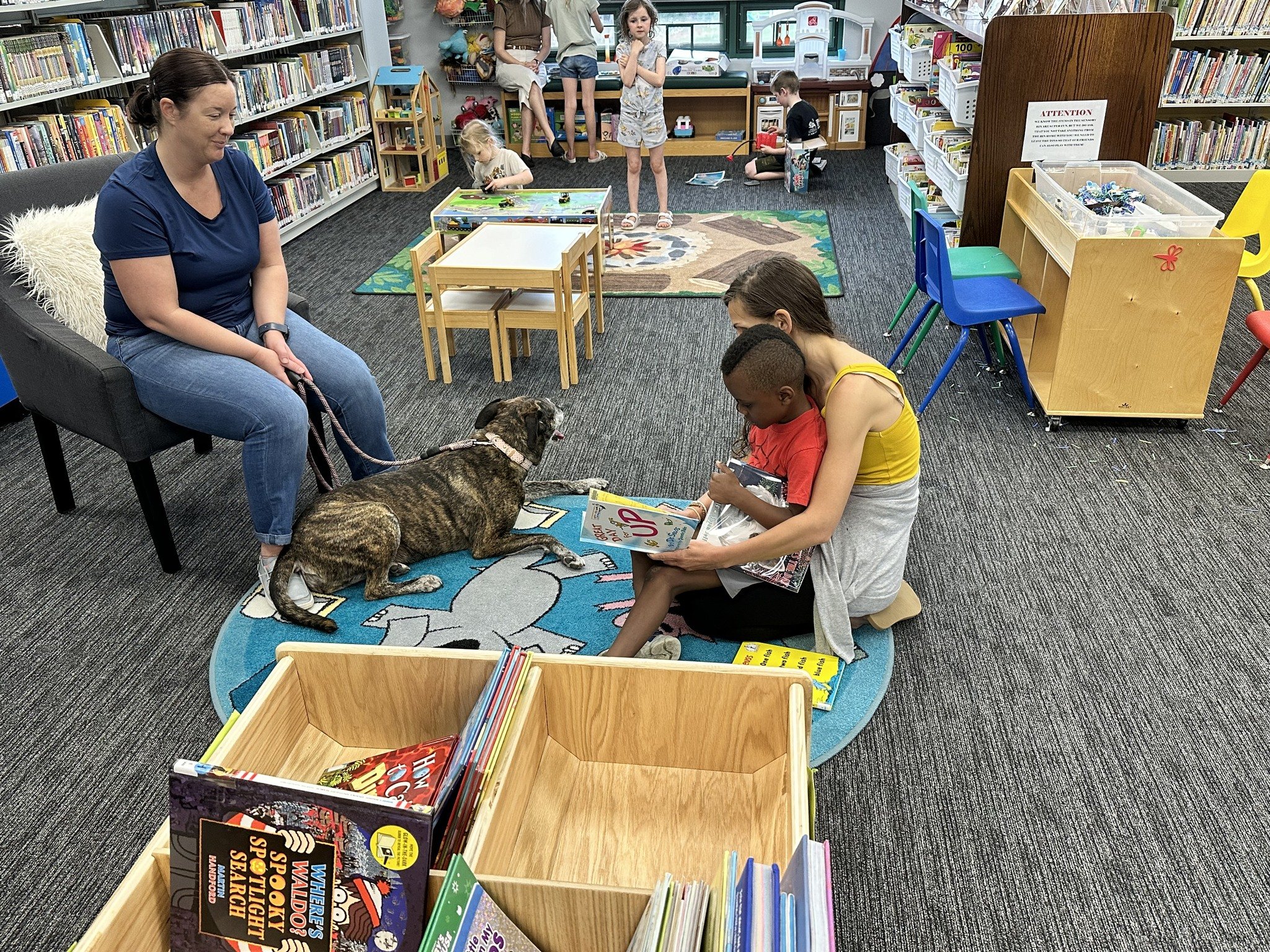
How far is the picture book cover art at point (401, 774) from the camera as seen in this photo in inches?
57.2

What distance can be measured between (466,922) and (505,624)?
1.46 meters

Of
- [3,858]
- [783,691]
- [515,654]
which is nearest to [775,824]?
Result: [783,691]

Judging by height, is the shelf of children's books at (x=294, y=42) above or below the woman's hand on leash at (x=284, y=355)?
above

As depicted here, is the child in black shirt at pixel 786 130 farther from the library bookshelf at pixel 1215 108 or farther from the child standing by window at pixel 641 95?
the library bookshelf at pixel 1215 108

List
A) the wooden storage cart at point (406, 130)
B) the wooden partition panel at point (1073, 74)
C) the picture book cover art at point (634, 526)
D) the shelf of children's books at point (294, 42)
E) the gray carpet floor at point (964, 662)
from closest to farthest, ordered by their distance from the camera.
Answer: the gray carpet floor at point (964, 662), the picture book cover art at point (634, 526), the wooden partition panel at point (1073, 74), the shelf of children's books at point (294, 42), the wooden storage cart at point (406, 130)

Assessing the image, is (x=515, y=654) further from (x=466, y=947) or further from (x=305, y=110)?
(x=305, y=110)

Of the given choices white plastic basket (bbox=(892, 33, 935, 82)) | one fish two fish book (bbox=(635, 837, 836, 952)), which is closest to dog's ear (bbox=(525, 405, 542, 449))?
one fish two fish book (bbox=(635, 837, 836, 952))

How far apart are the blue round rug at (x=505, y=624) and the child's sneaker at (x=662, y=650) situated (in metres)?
0.06

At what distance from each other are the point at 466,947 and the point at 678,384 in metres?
3.12

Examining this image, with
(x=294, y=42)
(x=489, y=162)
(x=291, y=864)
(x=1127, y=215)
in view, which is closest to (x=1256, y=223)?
(x=1127, y=215)

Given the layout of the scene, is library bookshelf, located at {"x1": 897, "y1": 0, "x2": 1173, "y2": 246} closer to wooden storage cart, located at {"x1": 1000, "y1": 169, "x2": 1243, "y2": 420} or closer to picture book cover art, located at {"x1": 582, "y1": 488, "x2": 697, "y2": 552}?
wooden storage cart, located at {"x1": 1000, "y1": 169, "x2": 1243, "y2": 420}

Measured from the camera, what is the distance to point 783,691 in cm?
159

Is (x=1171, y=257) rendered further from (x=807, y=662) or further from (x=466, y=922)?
(x=466, y=922)

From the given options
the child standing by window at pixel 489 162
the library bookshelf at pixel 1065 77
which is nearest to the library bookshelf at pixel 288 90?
the child standing by window at pixel 489 162
